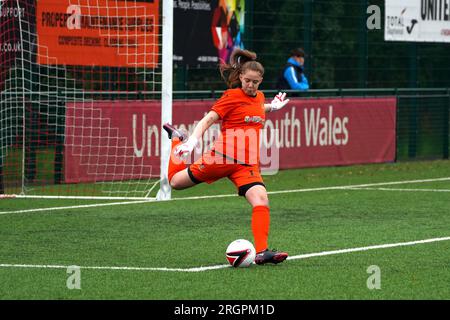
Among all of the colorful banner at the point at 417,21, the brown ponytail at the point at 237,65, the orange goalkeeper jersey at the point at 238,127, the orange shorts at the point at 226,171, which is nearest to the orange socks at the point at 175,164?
the orange shorts at the point at 226,171

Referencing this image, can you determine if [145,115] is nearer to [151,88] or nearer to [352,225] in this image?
[151,88]

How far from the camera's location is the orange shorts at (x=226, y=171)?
421 inches

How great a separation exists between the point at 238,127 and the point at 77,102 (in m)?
7.84

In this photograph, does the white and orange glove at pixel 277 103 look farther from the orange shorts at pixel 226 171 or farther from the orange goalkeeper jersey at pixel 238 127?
the orange shorts at pixel 226 171

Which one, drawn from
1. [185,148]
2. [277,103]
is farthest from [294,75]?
[185,148]

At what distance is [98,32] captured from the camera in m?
18.9

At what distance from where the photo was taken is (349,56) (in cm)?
2570

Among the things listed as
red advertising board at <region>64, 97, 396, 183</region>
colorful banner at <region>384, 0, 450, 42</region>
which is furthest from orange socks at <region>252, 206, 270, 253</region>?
colorful banner at <region>384, 0, 450, 42</region>

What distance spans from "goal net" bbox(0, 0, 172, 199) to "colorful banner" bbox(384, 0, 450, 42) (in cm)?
694

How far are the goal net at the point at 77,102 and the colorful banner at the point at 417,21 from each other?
694cm

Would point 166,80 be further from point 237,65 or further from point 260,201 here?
point 260,201

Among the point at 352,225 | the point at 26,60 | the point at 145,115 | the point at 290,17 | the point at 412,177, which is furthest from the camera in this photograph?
the point at 290,17

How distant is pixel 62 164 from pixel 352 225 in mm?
5864
